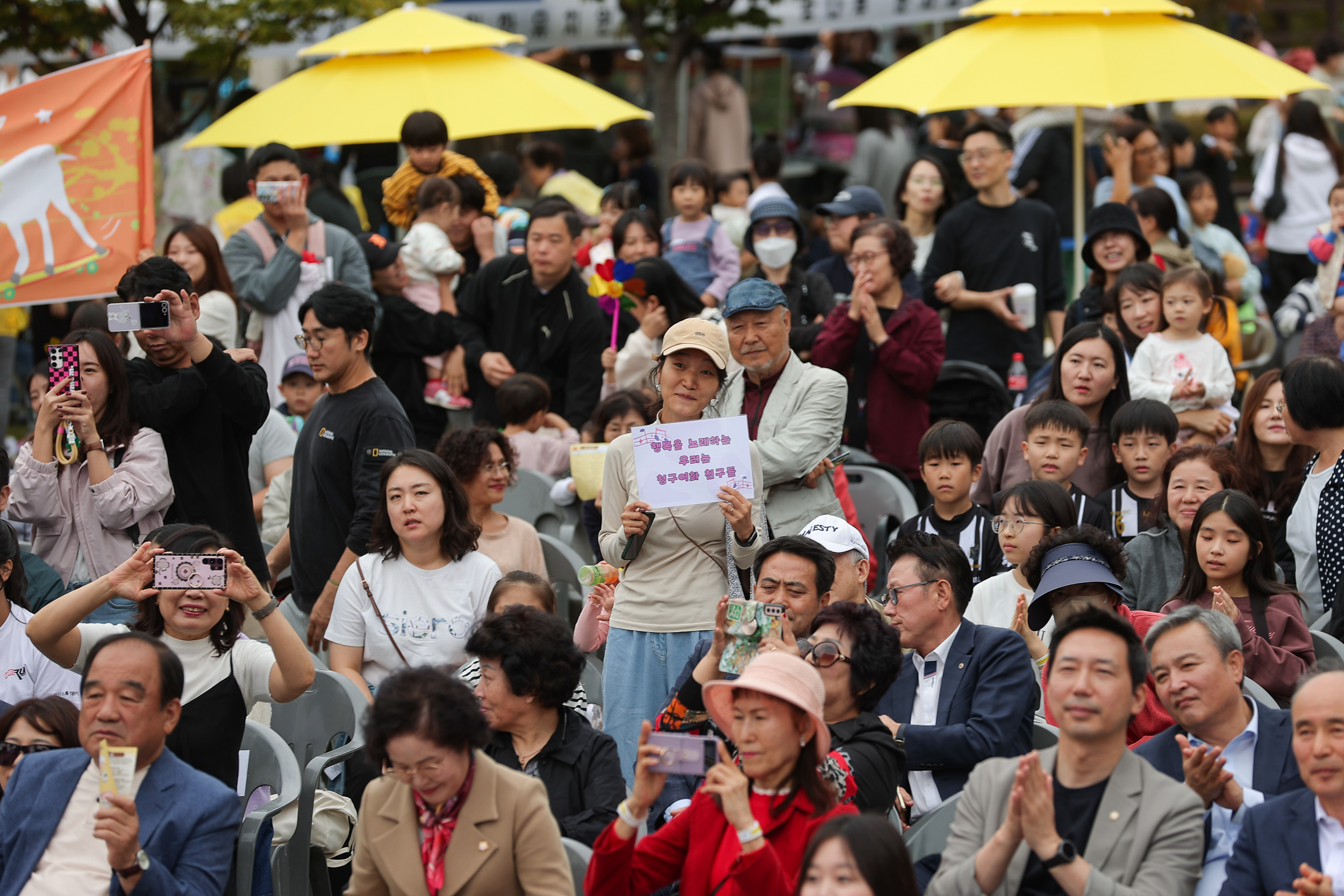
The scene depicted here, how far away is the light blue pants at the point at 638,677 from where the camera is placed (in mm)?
4965

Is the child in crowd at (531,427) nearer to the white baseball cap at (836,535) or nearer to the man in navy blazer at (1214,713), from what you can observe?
the white baseball cap at (836,535)

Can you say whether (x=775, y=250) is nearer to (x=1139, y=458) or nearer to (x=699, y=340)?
(x=1139, y=458)

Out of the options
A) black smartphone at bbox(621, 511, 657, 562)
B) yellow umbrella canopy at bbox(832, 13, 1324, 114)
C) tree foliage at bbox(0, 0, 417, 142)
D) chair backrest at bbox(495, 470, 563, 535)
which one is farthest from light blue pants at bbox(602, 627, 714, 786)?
tree foliage at bbox(0, 0, 417, 142)

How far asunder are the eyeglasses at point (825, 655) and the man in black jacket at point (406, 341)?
4060 mm

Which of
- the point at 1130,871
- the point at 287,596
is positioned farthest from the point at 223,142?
the point at 1130,871

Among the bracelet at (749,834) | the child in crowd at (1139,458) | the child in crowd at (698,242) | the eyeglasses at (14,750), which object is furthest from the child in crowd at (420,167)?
the bracelet at (749,834)

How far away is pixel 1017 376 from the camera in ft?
26.2

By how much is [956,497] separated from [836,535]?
112 centimetres

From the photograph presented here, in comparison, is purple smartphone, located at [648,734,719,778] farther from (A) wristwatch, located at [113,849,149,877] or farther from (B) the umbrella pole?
(B) the umbrella pole

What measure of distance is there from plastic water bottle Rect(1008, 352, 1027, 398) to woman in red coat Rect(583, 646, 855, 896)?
4495mm

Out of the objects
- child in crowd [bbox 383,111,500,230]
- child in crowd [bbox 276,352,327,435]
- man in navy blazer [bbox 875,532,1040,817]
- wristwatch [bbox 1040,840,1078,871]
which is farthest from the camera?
child in crowd [bbox 383,111,500,230]

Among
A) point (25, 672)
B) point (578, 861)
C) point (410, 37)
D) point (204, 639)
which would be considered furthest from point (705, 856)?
point (410, 37)

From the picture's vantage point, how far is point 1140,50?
8367 millimetres

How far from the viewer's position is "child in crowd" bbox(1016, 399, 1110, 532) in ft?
19.6
